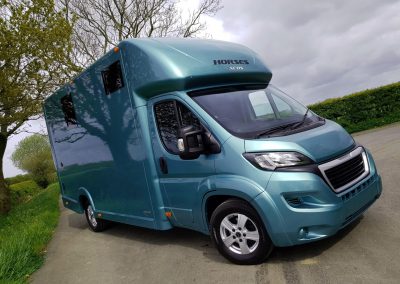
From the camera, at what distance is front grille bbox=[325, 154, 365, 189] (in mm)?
4312

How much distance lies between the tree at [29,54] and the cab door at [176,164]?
30.4 ft

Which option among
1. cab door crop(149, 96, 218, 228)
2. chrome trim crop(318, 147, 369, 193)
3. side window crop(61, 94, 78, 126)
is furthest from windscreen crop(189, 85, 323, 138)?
side window crop(61, 94, 78, 126)

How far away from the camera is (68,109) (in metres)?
7.97

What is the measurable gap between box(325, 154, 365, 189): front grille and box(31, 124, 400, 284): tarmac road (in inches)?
31.3

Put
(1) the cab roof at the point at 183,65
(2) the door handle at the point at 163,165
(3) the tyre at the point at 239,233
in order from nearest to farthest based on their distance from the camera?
1. (3) the tyre at the point at 239,233
2. (1) the cab roof at the point at 183,65
3. (2) the door handle at the point at 163,165

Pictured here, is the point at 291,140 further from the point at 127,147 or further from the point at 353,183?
the point at 127,147

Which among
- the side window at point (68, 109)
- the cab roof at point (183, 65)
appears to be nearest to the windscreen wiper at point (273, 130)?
the cab roof at point (183, 65)

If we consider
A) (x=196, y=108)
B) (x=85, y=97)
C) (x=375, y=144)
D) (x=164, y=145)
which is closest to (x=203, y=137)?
(x=196, y=108)

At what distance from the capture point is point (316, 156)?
4.29 m

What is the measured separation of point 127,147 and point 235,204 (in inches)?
87.8

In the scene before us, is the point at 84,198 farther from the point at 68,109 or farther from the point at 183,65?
the point at 183,65

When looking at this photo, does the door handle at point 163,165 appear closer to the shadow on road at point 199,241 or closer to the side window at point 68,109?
the shadow on road at point 199,241

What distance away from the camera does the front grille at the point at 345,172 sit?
4.31m

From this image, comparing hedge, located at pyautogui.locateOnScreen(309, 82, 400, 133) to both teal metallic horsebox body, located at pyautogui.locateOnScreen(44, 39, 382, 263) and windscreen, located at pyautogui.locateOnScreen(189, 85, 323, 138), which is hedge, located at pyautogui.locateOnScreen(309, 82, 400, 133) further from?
windscreen, located at pyautogui.locateOnScreen(189, 85, 323, 138)
